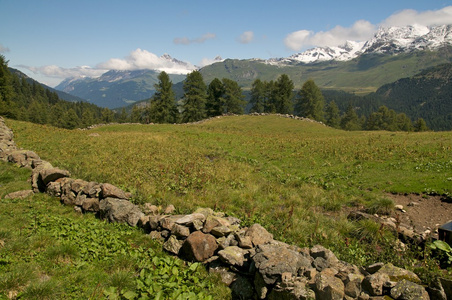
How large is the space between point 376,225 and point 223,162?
512 inches

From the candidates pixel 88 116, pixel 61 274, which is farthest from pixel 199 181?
pixel 88 116

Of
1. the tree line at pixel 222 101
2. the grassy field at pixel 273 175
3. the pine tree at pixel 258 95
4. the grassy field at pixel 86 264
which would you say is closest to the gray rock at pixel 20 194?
the grassy field at pixel 86 264

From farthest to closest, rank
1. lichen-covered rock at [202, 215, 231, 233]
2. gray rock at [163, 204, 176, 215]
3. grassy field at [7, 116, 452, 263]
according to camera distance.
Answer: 1. grassy field at [7, 116, 452, 263]
2. gray rock at [163, 204, 176, 215]
3. lichen-covered rock at [202, 215, 231, 233]

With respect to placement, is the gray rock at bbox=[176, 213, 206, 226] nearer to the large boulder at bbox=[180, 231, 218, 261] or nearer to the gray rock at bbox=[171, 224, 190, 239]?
the gray rock at bbox=[171, 224, 190, 239]

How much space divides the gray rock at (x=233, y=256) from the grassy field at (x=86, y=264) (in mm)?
672

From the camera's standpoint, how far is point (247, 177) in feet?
56.7

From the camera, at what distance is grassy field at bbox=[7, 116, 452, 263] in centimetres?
1159

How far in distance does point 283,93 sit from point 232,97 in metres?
18.5

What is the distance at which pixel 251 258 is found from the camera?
24.3ft

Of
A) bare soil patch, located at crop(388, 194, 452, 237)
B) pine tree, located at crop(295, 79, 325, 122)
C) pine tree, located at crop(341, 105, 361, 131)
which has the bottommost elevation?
pine tree, located at crop(341, 105, 361, 131)

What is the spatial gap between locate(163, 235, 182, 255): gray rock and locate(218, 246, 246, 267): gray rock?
1675 mm

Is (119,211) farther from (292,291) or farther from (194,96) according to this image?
(194,96)

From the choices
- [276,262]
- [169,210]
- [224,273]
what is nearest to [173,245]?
[224,273]

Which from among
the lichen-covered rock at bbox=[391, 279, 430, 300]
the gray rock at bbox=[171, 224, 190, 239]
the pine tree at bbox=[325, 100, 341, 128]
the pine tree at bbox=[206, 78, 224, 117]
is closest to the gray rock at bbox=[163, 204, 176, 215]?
the gray rock at bbox=[171, 224, 190, 239]
